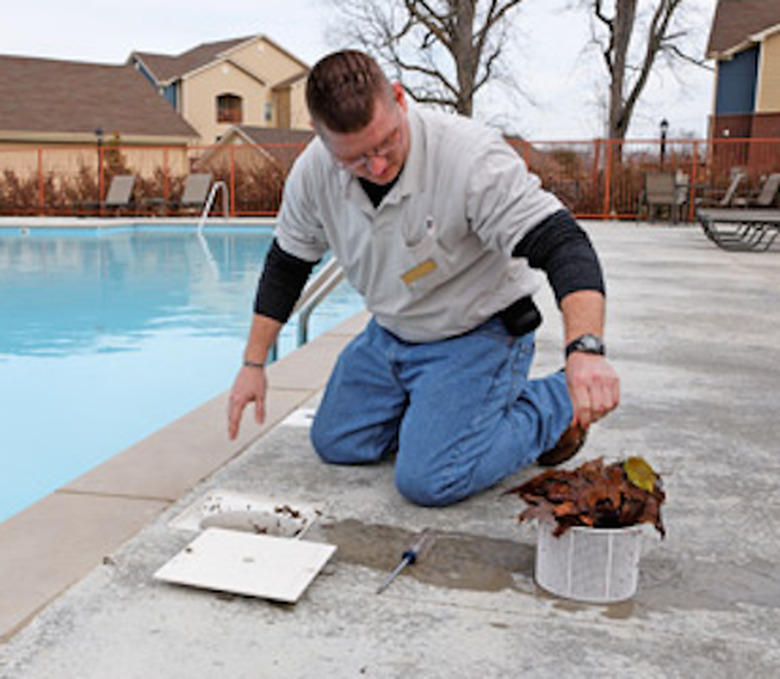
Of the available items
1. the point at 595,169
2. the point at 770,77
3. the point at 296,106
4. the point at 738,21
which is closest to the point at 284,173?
the point at 595,169

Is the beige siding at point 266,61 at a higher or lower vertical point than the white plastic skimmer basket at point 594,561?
higher

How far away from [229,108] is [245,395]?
3822 cm

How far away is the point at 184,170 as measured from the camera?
18.5 meters

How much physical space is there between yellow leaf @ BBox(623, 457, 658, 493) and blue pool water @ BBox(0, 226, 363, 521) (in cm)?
258

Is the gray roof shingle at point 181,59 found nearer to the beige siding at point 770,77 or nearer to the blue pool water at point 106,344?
the beige siding at point 770,77

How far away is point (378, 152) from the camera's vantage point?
1.84 meters

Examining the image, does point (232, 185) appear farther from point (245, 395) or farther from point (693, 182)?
point (245, 395)

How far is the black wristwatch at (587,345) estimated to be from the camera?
163cm

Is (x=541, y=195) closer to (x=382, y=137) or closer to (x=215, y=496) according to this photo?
(x=382, y=137)

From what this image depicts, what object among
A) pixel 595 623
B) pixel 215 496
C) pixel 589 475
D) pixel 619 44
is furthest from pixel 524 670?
pixel 619 44

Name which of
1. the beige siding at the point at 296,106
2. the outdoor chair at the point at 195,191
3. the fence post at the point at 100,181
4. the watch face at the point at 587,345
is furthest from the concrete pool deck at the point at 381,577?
the beige siding at the point at 296,106

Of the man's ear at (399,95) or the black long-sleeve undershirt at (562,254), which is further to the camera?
the man's ear at (399,95)

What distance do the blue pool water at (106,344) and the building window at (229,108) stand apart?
27874 millimetres

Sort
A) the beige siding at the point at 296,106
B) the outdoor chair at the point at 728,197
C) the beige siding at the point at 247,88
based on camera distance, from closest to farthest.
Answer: the outdoor chair at the point at 728,197 < the beige siding at the point at 247,88 < the beige siding at the point at 296,106
